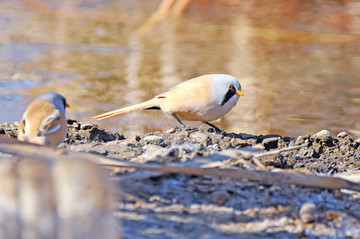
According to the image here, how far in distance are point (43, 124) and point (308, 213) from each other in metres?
0.97

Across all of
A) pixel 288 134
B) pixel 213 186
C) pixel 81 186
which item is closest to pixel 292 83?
pixel 288 134

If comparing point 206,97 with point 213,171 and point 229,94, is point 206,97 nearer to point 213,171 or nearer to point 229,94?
point 229,94

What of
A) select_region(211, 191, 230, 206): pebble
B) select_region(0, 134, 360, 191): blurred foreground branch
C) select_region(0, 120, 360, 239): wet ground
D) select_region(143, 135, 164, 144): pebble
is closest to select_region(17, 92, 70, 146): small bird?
select_region(0, 134, 360, 191): blurred foreground branch

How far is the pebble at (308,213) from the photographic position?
1975 mm

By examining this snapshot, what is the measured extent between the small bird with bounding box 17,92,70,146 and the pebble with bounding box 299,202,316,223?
2.98 feet

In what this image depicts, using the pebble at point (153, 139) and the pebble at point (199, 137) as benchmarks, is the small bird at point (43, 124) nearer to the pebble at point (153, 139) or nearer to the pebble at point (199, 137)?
the pebble at point (153, 139)

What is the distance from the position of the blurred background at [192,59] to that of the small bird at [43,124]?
0.69 m

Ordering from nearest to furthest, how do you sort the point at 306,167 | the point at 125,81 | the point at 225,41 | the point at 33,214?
the point at 33,214
the point at 306,167
the point at 125,81
the point at 225,41

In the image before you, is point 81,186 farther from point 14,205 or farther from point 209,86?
point 209,86

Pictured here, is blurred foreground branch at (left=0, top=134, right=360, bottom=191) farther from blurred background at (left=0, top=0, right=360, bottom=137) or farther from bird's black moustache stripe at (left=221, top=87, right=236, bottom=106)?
bird's black moustache stripe at (left=221, top=87, right=236, bottom=106)

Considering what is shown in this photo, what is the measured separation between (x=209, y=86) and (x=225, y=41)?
3.67 m

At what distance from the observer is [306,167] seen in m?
2.70

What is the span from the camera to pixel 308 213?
6.48ft

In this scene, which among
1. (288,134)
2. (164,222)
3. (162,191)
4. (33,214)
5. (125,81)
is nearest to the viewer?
(33,214)
